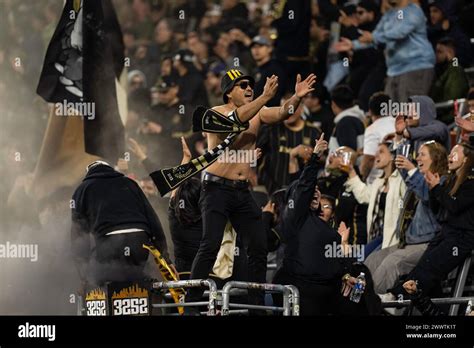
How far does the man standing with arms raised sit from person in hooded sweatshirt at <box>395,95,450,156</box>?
2.18m

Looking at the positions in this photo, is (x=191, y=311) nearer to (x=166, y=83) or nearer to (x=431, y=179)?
(x=431, y=179)

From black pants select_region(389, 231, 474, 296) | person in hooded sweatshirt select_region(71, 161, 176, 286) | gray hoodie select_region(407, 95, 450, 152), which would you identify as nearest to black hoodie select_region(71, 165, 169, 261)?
person in hooded sweatshirt select_region(71, 161, 176, 286)

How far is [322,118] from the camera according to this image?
1738 centimetres

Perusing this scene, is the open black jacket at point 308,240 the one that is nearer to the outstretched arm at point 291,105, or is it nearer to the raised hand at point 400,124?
the outstretched arm at point 291,105

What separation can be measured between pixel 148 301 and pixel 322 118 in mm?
6102

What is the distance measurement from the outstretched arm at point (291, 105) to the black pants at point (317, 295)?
143 cm

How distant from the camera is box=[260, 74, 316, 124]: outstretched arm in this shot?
12.1 meters

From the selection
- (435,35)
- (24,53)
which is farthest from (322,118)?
(24,53)

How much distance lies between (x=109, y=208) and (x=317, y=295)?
6.65 ft

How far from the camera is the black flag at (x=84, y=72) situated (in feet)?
50.3

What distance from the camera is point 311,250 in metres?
12.5

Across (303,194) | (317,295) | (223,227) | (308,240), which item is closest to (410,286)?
(317,295)

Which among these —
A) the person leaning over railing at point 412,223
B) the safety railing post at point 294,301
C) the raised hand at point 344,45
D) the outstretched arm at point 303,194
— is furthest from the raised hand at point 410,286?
the raised hand at point 344,45

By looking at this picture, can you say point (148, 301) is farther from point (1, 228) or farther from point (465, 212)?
point (1, 228)
